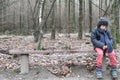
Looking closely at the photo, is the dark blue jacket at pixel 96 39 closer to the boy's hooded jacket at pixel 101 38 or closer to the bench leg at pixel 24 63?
the boy's hooded jacket at pixel 101 38

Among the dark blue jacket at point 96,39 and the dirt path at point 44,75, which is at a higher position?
the dark blue jacket at point 96,39

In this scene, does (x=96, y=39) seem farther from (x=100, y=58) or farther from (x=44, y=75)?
(x=44, y=75)

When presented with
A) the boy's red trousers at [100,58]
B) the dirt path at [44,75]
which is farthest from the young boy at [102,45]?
the dirt path at [44,75]

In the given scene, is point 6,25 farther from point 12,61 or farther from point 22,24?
point 12,61

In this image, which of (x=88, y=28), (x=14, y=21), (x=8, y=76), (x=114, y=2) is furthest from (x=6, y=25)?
(x=8, y=76)

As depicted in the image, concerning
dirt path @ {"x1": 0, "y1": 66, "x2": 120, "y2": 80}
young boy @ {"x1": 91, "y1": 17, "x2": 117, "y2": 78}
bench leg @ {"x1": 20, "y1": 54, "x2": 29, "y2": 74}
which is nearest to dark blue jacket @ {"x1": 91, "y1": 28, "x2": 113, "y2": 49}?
young boy @ {"x1": 91, "y1": 17, "x2": 117, "y2": 78}

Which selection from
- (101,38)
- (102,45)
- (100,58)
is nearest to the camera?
(100,58)

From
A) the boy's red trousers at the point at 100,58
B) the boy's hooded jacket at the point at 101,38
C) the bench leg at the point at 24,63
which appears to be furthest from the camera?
the bench leg at the point at 24,63

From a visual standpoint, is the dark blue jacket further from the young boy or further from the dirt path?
the dirt path

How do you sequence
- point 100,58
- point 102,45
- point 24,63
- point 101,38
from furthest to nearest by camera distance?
point 24,63 < point 101,38 < point 102,45 < point 100,58

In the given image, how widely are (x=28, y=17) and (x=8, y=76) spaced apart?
46.3ft

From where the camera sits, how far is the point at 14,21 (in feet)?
75.2

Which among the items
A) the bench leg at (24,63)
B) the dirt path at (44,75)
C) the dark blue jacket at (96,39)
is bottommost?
the dirt path at (44,75)

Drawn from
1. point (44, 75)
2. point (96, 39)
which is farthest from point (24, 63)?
point (96, 39)
